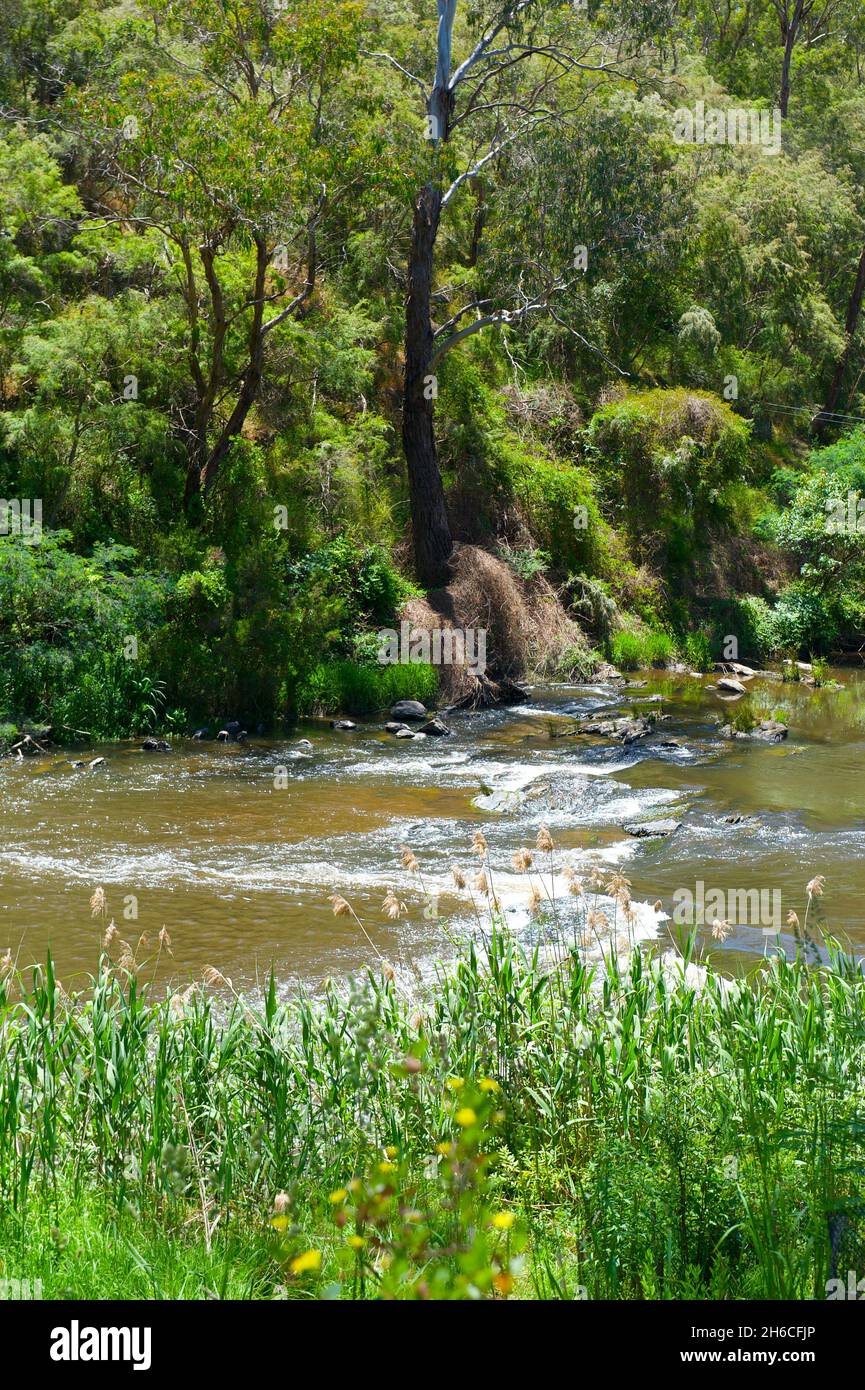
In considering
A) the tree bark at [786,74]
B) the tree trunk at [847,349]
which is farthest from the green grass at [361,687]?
the tree bark at [786,74]

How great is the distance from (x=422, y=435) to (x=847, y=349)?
737 inches

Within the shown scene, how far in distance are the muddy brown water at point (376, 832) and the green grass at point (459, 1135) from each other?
173cm

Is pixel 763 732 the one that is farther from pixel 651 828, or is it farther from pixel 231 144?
pixel 231 144

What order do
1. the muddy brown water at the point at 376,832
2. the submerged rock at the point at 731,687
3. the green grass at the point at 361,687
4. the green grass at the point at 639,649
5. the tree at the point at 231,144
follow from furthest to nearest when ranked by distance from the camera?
the green grass at the point at 639,649
the submerged rock at the point at 731,687
the green grass at the point at 361,687
the tree at the point at 231,144
the muddy brown water at the point at 376,832

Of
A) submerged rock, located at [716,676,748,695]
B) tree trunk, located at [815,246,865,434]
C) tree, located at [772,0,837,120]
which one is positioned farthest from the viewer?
tree, located at [772,0,837,120]

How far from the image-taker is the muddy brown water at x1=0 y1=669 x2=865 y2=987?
973 cm

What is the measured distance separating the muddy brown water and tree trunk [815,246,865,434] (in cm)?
1928

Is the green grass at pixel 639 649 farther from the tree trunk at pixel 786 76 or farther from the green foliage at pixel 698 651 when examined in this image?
the tree trunk at pixel 786 76

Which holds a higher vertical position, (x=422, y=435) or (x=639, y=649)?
(x=422, y=435)

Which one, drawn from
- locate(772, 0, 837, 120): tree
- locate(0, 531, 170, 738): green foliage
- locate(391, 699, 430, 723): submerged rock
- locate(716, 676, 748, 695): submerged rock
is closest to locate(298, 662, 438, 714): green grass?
locate(391, 699, 430, 723): submerged rock

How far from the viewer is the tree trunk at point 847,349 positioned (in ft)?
116

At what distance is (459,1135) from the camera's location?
4.87 metres

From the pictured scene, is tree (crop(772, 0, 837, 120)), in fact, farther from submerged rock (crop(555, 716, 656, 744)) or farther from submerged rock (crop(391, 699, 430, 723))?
submerged rock (crop(391, 699, 430, 723))

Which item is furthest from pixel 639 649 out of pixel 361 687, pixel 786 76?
pixel 786 76
